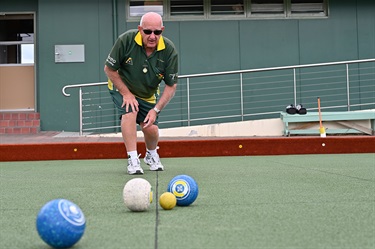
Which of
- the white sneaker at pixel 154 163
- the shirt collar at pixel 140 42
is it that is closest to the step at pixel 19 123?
the white sneaker at pixel 154 163

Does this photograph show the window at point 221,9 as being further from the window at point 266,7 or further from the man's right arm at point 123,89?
the man's right arm at point 123,89

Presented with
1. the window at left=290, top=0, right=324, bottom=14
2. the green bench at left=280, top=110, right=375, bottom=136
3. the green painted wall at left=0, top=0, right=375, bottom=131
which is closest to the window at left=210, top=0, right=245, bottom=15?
the green painted wall at left=0, top=0, right=375, bottom=131

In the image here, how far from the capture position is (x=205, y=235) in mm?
2311

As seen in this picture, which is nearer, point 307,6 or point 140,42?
point 140,42

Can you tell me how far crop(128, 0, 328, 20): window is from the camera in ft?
38.6

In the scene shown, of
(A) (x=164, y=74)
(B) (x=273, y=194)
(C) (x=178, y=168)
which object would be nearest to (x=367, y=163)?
(C) (x=178, y=168)

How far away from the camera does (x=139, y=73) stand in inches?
203

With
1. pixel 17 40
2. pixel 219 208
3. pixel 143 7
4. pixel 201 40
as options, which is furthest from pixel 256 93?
pixel 219 208

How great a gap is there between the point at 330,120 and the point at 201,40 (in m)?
3.08

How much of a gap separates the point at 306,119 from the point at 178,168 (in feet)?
16.6

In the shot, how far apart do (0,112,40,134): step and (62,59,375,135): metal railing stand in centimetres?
83

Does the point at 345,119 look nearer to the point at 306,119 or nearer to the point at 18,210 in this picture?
the point at 306,119

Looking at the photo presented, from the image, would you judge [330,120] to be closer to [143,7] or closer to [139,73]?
[143,7]

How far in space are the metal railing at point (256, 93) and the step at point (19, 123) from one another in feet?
2.71
